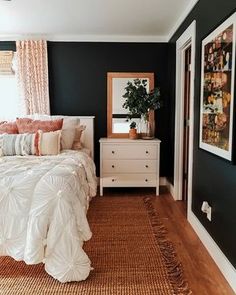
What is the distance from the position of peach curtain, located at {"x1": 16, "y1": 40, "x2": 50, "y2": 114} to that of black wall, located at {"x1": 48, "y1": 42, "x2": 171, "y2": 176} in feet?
0.46

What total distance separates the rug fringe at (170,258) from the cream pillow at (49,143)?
4.47 feet

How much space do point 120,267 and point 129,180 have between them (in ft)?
6.86

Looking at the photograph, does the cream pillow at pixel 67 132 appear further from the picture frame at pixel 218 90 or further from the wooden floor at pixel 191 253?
the picture frame at pixel 218 90

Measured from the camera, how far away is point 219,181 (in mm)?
2328

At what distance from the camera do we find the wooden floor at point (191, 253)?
6.73 ft

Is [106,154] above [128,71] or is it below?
below

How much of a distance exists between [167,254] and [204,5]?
226 centimetres

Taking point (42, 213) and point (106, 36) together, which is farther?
point (106, 36)

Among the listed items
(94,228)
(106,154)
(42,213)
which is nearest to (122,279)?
(42,213)

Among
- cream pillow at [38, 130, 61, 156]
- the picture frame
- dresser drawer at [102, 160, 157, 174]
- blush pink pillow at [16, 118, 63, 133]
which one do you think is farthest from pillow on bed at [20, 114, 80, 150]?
the picture frame

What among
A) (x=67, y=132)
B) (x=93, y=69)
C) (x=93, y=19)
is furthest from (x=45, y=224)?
(x=93, y=69)

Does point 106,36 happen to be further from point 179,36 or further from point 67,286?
point 67,286

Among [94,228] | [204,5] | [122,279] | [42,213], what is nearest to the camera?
[42,213]

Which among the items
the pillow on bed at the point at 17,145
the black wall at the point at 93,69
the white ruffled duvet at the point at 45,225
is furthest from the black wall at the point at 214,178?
the pillow on bed at the point at 17,145
